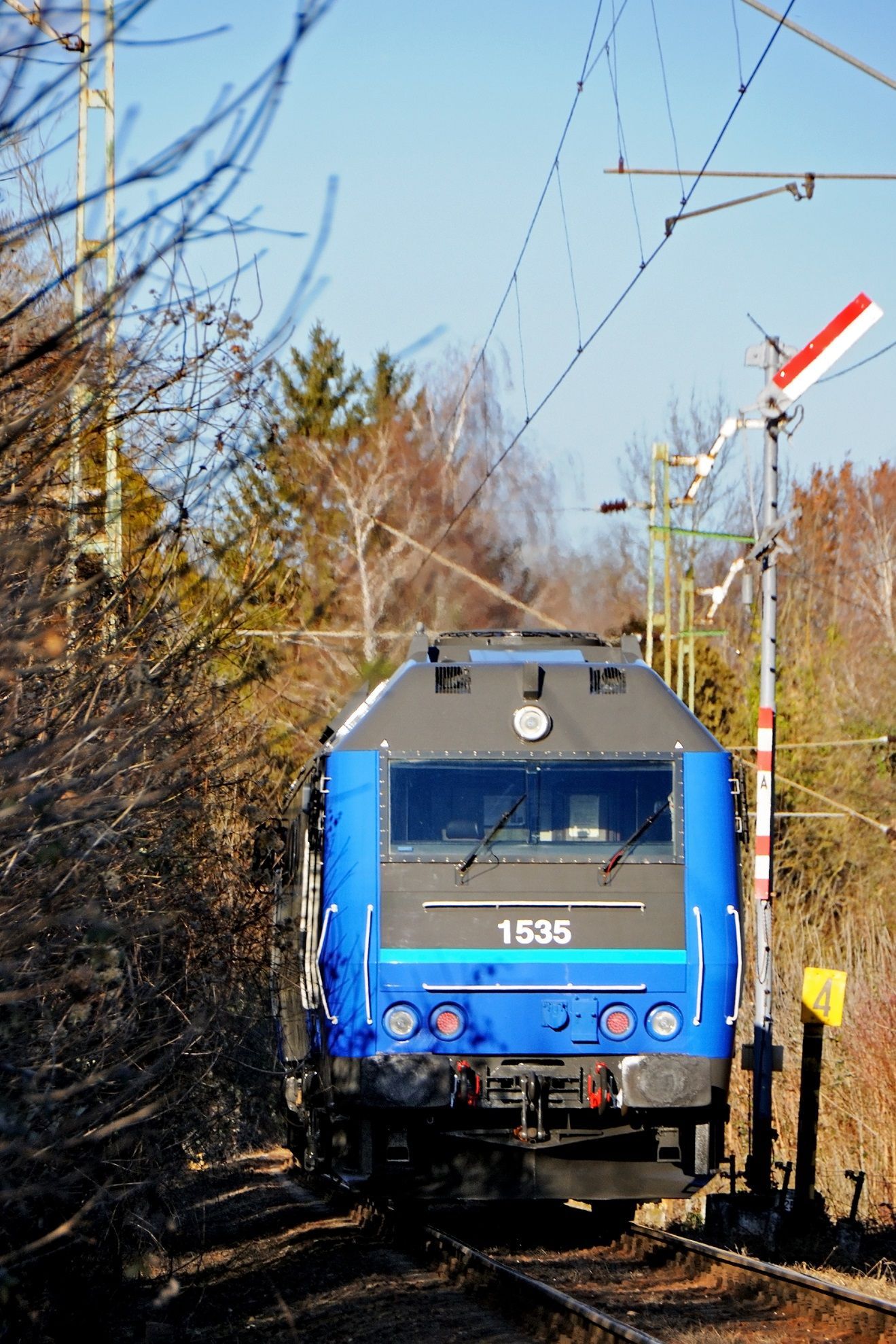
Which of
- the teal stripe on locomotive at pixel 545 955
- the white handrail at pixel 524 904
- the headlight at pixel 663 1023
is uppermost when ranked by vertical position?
the white handrail at pixel 524 904

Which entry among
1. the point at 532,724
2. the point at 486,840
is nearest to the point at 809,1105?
the point at 486,840

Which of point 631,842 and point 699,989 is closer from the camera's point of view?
point 699,989

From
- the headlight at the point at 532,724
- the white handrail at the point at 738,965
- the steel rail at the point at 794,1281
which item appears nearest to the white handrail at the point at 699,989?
the white handrail at the point at 738,965

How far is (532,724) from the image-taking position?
946cm

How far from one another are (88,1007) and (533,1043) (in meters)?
3.77

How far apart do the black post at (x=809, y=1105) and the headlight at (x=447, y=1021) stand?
4.30 m

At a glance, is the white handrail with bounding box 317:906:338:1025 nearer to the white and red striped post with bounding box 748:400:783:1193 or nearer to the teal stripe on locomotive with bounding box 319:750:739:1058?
the teal stripe on locomotive with bounding box 319:750:739:1058

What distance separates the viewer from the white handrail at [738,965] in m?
9.17

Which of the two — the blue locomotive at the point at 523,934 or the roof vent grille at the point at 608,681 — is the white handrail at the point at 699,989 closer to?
the blue locomotive at the point at 523,934

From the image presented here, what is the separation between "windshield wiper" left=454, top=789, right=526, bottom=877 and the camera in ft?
30.2

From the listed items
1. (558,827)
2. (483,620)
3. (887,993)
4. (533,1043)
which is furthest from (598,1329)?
(483,620)

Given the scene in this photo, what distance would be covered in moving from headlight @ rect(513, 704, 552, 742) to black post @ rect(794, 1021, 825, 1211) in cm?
437

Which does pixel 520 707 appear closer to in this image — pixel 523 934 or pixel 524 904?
pixel 524 904

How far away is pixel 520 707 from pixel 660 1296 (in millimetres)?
3532
